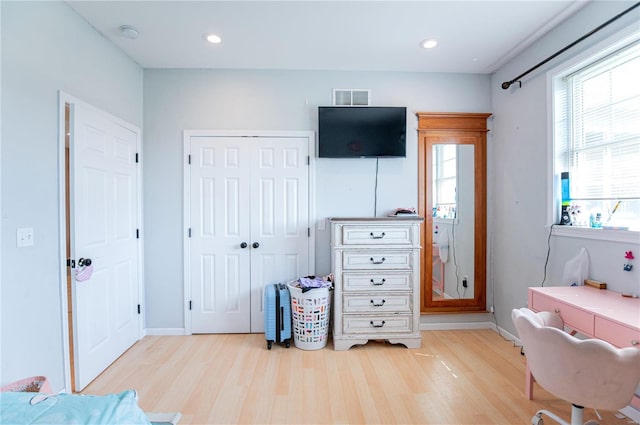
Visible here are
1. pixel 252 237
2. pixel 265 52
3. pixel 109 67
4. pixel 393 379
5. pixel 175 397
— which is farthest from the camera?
pixel 252 237

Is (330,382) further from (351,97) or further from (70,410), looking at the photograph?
(351,97)

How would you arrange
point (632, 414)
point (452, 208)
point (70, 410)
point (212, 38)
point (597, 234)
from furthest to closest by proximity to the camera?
point (452, 208) → point (212, 38) → point (597, 234) → point (632, 414) → point (70, 410)

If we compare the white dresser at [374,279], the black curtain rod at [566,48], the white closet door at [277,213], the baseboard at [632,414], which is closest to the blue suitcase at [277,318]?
the white closet door at [277,213]

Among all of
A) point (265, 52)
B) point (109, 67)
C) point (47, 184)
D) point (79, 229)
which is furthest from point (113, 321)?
point (265, 52)

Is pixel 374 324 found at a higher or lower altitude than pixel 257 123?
lower

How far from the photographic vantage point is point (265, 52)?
9.02 ft

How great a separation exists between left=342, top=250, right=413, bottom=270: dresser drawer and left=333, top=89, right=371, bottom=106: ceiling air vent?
157 cm

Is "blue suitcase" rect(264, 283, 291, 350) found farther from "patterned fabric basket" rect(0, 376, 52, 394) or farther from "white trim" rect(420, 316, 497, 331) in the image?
"patterned fabric basket" rect(0, 376, 52, 394)

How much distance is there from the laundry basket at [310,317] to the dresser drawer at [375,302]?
0.20 meters

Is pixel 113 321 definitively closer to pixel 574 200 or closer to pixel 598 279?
pixel 598 279

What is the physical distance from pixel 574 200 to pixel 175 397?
131 inches

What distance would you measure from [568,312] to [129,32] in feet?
12.1

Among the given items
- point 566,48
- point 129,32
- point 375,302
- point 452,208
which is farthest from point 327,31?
point 375,302

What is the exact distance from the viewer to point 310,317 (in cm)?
272
